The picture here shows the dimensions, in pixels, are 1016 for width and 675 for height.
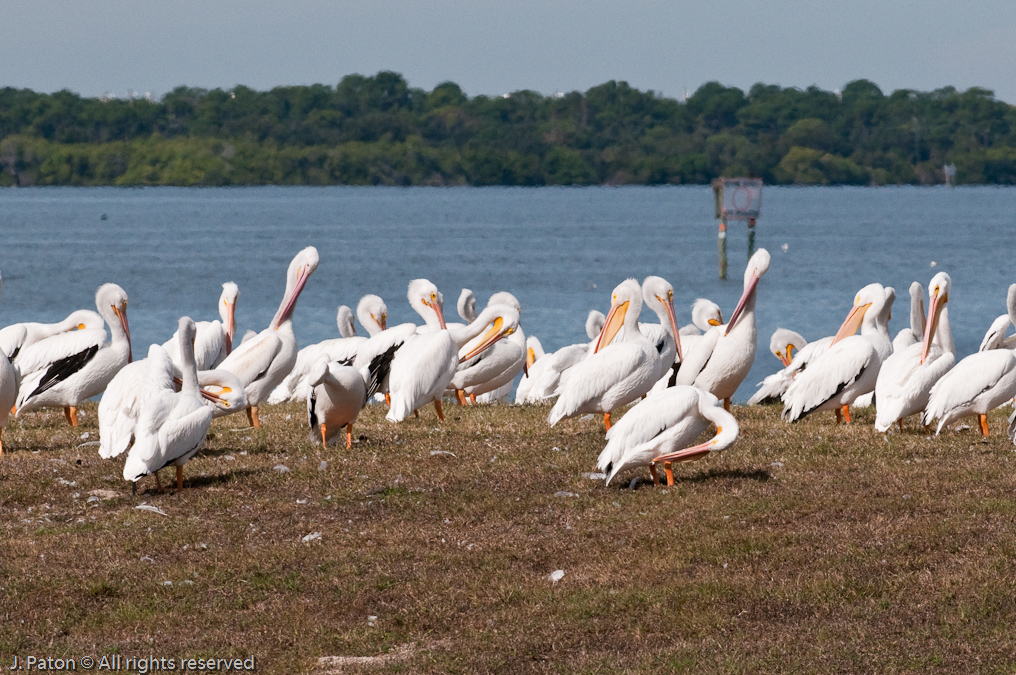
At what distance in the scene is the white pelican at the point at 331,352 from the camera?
44.2ft

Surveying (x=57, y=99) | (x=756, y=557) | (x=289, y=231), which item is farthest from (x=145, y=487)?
(x=57, y=99)

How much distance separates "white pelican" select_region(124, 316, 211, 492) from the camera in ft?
26.1

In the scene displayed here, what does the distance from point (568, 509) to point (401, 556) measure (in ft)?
3.73

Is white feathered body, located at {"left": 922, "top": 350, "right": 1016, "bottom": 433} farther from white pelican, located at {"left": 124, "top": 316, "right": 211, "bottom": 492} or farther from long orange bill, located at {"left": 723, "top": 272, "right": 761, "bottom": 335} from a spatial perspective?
white pelican, located at {"left": 124, "top": 316, "right": 211, "bottom": 492}

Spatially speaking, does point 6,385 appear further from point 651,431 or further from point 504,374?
point 504,374

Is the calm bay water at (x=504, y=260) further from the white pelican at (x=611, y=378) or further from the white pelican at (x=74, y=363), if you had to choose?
the white pelican at (x=74, y=363)

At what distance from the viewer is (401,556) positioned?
7289 millimetres

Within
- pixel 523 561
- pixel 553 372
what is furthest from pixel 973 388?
pixel 553 372

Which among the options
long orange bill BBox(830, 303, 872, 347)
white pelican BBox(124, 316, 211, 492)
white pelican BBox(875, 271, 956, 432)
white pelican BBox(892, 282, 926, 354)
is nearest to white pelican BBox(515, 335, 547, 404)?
long orange bill BBox(830, 303, 872, 347)

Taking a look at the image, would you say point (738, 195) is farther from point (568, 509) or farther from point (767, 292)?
point (568, 509)

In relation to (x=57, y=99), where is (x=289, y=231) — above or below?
below

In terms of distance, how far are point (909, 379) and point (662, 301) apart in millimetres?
2891

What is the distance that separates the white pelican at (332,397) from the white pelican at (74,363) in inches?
115

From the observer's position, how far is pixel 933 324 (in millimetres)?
11188
